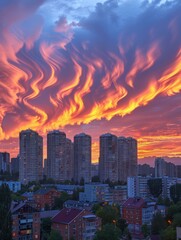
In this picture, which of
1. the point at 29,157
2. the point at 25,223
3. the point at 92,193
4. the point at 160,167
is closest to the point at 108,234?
the point at 25,223

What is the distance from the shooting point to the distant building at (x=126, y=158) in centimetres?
4288

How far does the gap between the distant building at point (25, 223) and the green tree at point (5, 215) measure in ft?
8.33

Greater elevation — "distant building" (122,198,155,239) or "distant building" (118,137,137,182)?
"distant building" (118,137,137,182)

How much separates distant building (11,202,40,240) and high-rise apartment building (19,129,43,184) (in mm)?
22897

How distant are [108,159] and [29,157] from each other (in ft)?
26.2

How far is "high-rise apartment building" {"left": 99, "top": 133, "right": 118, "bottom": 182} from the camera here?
4019 centimetres

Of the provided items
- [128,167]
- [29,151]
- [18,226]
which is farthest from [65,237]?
[128,167]

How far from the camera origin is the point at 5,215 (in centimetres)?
1293

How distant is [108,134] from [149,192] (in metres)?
9.02

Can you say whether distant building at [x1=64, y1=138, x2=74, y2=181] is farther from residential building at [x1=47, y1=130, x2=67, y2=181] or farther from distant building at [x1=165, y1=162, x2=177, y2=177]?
distant building at [x1=165, y1=162, x2=177, y2=177]

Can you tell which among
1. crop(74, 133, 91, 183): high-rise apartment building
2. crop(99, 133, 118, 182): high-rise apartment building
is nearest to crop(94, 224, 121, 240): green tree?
crop(74, 133, 91, 183): high-rise apartment building

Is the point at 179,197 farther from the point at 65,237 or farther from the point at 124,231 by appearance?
the point at 65,237

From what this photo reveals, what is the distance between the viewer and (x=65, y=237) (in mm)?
16219

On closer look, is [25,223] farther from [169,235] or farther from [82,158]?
[82,158]
